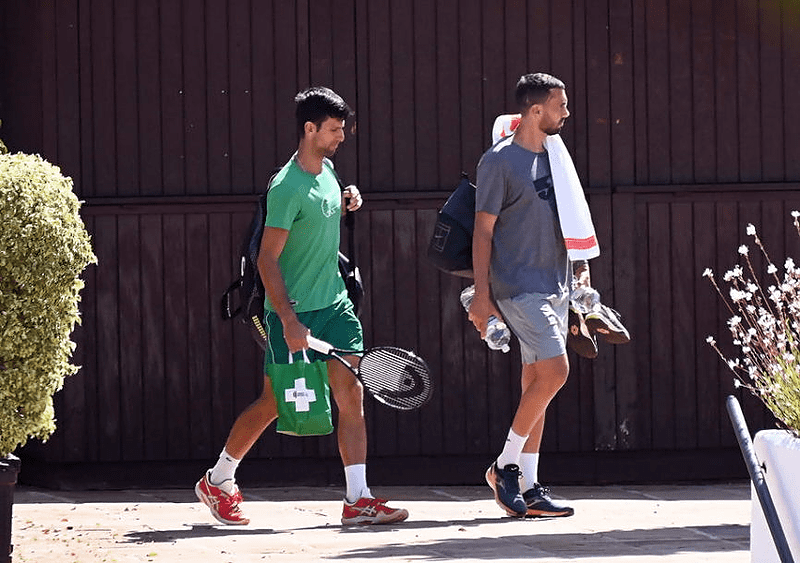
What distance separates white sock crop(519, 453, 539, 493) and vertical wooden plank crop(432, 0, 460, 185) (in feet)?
7.29

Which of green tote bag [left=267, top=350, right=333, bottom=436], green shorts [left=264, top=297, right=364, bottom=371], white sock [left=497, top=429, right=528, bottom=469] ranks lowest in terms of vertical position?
white sock [left=497, top=429, right=528, bottom=469]

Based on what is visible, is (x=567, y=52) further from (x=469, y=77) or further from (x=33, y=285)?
(x=33, y=285)

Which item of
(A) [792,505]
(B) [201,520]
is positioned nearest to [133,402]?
(B) [201,520]

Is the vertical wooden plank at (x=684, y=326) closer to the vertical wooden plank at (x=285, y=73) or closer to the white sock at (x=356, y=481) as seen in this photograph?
the vertical wooden plank at (x=285, y=73)

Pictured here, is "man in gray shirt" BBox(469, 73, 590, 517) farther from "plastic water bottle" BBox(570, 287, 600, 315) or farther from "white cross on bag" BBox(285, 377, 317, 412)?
"white cross on bag" BBox(285, 377, 317, 412)

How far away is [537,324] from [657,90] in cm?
261

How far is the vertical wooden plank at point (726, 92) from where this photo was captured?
9352 millimetres

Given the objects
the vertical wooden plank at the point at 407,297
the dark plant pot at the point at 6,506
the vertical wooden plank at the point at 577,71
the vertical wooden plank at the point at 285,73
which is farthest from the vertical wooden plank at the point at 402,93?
the dark plant pot at the point at 6,506

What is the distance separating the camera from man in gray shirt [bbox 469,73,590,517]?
288 inches

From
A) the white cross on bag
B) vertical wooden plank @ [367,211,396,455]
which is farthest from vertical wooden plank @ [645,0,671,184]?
the white cross on bag

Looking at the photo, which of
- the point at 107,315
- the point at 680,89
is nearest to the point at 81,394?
the point at 107,315

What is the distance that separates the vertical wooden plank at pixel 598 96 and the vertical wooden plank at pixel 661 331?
38cm

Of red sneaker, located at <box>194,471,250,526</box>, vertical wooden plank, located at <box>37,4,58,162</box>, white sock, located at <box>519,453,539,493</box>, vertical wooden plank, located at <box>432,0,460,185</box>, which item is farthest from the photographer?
vertical wooden plank, located at <box>432,0,460,185</box>

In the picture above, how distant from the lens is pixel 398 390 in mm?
7133
